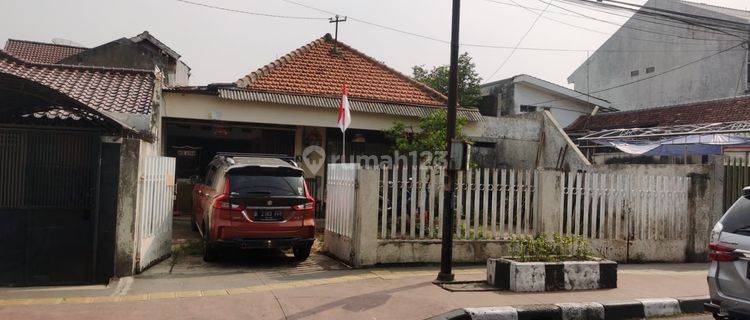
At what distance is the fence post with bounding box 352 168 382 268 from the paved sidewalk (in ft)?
0.89

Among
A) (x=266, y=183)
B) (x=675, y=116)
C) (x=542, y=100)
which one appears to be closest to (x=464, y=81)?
(x=542, y=100)

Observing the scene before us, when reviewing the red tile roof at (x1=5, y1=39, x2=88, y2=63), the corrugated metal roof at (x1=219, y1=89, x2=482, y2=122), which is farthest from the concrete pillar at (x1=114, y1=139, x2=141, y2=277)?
the red tile roof at (x1=5, y1=39, x2=88, y2=63)

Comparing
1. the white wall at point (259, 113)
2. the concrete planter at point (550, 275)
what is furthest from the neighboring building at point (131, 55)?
the concrete planter at point (550, 275)

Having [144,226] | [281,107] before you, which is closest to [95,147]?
[144,226]

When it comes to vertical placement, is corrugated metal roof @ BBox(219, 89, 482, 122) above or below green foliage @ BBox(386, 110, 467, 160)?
above

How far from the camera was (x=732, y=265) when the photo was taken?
15.8 feet

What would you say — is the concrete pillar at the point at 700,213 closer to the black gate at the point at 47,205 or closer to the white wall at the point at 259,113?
the white wall at the point at 259,113

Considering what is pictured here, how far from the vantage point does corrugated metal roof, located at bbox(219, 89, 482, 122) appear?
12.5 meters

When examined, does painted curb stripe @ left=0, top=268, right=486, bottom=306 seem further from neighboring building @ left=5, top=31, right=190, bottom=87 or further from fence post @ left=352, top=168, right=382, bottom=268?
neighboring building @ left=5, top=31, right=190, bottom=87

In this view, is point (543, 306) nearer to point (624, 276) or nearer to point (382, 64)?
point (624, 276)

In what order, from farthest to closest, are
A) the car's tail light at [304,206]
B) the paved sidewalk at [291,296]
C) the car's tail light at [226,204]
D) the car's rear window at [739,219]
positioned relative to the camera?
the car's tail light at [304,206] → the car's tail light at [226,204] → the paved sidewalk at [291,296] → the car's rear window at [739,219]

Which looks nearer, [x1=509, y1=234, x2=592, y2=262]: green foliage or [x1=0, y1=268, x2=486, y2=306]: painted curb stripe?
[x1=0, y1=268, x2=486, y2=306]: painted curb stripe

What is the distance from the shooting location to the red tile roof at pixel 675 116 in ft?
60.1

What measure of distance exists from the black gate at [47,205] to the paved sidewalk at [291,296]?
1045 mm
